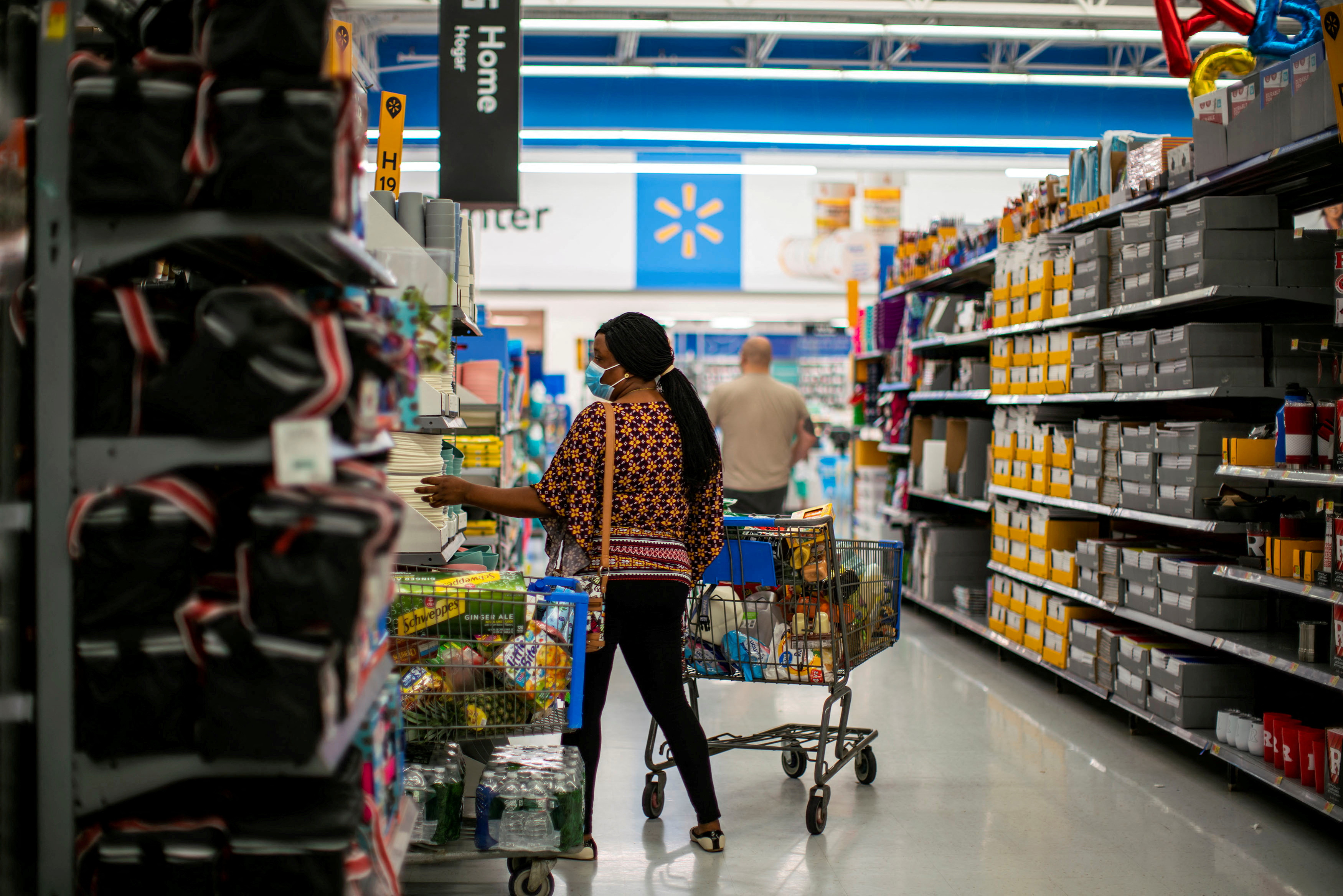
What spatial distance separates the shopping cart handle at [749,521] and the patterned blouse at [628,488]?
528 millimetres

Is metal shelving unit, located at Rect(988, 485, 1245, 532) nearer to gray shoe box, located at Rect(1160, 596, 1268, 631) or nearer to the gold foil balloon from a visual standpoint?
gray shoe box, located at Rect(1160, 596, 1268, 631)

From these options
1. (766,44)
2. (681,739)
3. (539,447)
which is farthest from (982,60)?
(681,739)

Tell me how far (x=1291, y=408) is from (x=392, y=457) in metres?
3.09

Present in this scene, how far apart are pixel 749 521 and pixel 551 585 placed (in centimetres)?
102

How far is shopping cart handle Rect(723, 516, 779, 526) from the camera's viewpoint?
3635mm

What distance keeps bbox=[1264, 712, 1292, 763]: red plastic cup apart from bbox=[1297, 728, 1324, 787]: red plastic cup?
170 mm

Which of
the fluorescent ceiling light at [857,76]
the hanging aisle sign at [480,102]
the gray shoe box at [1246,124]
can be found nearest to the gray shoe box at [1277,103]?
the gray shoe box at [1246,124]

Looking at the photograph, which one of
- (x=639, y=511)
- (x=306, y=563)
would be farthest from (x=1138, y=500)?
(x=306, y=563)

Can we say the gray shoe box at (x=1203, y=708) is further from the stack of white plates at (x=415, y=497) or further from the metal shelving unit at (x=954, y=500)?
the stack of white plates at (x=415, y=497)

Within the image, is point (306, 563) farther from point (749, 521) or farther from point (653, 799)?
point (653, 799)

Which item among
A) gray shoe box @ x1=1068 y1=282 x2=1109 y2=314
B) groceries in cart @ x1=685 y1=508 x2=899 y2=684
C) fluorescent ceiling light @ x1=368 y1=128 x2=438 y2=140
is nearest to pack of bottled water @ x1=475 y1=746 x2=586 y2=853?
groceries in cart @ x1=685 y1=508 x2=899 y2=684

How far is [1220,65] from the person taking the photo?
15.7 ft

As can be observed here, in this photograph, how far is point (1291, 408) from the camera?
368 centimetres

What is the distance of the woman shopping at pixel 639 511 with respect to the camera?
3.06 meters
